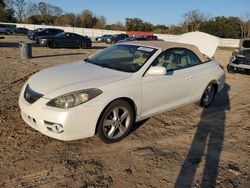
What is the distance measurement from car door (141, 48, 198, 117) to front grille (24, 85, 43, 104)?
5.44 feet

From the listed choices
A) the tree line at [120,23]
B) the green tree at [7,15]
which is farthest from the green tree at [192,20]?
the green tree at [7,15]

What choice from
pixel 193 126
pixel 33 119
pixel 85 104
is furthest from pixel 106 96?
pixel 193 126

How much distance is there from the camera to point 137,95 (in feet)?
14.5

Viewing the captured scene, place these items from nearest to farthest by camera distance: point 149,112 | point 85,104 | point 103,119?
point 85,104 < point 103,119 < point 149,112

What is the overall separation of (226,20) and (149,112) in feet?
264

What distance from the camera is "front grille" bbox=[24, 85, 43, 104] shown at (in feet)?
12.9

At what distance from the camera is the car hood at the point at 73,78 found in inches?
157

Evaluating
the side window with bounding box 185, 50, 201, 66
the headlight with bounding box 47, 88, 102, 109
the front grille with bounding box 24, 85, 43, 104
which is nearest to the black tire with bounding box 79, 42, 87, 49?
the side window with bounding box 185, 50, 201, 66

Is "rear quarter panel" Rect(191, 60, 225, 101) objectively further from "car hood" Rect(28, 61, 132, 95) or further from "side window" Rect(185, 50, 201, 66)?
"car hood" Rect(28, 61, 132, 95)

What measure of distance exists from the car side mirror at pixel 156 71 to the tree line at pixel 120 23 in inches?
2928

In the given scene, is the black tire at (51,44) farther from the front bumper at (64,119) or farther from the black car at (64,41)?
the front bumper at (64,119)

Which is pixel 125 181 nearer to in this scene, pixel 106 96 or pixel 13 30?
pixel 106 96

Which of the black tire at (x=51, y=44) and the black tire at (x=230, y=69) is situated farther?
the black tire at (x=51, y=44)

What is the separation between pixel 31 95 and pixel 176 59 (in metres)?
2.84
